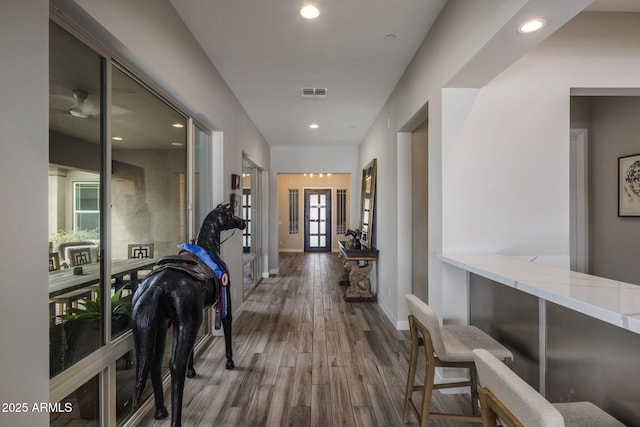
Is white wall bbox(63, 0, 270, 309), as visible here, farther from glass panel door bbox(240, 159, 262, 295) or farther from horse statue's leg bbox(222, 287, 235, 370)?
horse statue's leg bbox(222, 287, 235, 370)

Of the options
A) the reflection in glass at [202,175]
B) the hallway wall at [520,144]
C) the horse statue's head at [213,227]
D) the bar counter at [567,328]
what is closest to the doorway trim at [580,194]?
the hallway wall at [520,144]

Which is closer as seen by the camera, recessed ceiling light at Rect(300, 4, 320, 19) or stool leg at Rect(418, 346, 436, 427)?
stool leg at Rect(418, 346, 436, 427)

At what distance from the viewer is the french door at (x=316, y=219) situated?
38.1ft

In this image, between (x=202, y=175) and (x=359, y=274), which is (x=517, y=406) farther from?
(x=359, y=274)

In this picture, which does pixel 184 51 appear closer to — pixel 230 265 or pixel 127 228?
pixel 127 228

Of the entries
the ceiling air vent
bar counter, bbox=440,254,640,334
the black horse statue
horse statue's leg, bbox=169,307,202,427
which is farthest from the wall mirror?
horse statue's leg, bbox=169,307,202,427

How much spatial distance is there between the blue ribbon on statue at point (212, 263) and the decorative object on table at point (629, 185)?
383cm

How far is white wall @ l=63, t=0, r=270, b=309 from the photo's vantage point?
1.60 metres

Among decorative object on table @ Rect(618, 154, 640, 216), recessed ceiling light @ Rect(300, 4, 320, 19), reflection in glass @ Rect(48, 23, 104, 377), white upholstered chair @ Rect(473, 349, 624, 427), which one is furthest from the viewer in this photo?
decorative object on table @ Rect(618, 154, 640, 216)

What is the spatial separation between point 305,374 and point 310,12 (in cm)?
289

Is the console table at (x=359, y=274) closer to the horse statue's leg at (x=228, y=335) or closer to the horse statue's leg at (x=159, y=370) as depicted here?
the horse statue's leg at (x=228, y=335)

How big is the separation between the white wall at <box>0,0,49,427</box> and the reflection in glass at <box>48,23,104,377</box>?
0.26m

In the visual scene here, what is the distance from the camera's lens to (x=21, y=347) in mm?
1093

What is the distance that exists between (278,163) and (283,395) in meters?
5.42
